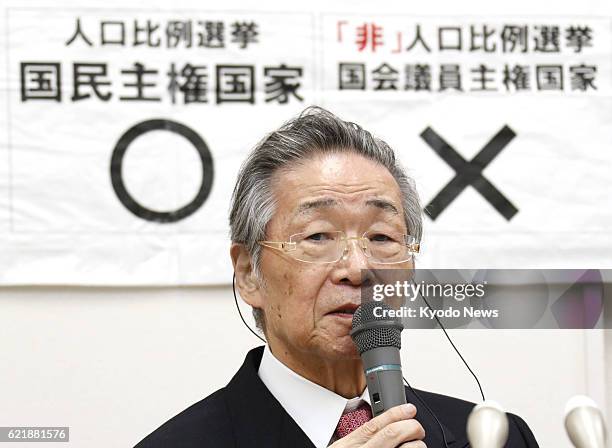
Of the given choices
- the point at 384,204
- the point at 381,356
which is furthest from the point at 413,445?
the point at 384,204

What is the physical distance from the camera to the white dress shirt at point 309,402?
53.9 inches

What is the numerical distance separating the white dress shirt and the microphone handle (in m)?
0.27

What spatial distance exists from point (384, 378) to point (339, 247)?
0.91 feet

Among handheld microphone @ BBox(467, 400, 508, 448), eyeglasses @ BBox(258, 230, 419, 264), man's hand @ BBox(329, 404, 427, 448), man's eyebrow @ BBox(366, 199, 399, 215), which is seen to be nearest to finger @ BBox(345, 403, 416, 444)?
man's hand @ BBox(329, 404, 427, 448)

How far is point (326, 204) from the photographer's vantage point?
54.0 inches

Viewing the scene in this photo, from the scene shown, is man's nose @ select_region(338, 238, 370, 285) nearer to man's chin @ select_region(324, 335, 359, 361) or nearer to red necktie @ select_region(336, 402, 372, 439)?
man's chin @ select_region(324, 335, 359, 361)

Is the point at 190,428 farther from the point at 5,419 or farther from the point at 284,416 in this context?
the point at 5,419

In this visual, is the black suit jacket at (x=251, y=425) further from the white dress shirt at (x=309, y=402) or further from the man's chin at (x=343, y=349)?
the man's chin at (x=343, y=349)

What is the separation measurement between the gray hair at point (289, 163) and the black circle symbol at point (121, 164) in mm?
909

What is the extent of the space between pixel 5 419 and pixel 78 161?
668 millimetres

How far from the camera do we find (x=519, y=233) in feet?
8.24

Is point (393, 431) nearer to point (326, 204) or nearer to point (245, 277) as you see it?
→ point (326, 204)

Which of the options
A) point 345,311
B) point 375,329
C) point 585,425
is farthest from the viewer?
point 345,311

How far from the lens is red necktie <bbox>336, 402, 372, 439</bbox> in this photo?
136 cm
